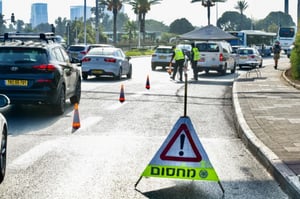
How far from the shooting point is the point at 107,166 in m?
8.59

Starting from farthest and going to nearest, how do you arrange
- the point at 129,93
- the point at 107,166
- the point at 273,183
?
the point at 129,93, the point at 107,166, the point at 273,183

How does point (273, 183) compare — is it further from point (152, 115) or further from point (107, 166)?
point (152, 115)

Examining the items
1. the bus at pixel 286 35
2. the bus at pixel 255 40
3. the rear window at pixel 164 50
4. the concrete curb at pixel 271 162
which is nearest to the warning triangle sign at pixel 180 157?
the concrete curb at pixel 271 162

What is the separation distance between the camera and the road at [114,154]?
7188mm

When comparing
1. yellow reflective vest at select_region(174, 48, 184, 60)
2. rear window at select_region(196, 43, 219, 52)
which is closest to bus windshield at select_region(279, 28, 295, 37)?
rear window at select_region(196, 43, 219, 52)

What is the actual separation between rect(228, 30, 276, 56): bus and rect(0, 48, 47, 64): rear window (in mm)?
61729

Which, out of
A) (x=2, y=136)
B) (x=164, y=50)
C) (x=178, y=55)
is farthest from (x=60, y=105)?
(x=164, y=50)

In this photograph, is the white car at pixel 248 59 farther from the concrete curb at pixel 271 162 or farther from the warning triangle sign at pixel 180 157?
the warning triangle sign at pixel 180 157

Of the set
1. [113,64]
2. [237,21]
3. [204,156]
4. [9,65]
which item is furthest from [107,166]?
[237,21]

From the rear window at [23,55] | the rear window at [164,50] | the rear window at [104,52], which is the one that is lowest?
the rear window at [164,50]

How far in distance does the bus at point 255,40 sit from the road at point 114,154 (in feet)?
192

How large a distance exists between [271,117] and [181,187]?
644 centimetres

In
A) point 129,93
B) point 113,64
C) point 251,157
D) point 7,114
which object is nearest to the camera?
point 251,157

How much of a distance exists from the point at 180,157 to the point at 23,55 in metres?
7.60
